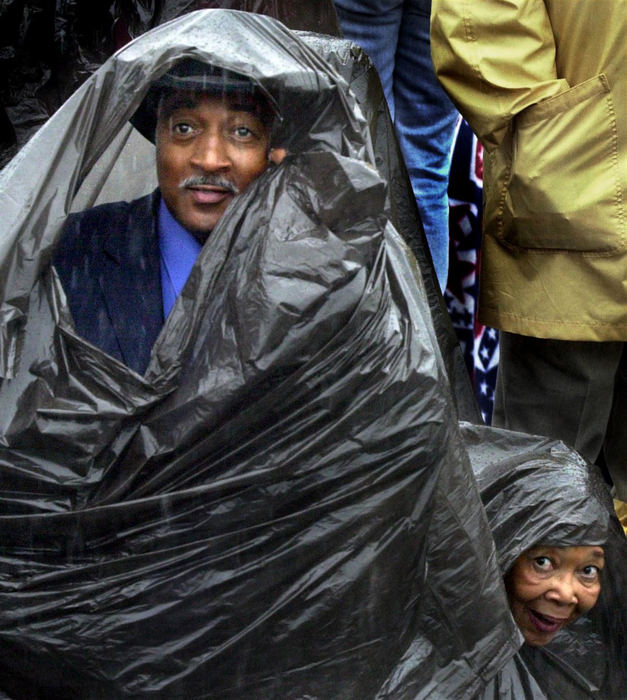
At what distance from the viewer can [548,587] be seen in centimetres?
289

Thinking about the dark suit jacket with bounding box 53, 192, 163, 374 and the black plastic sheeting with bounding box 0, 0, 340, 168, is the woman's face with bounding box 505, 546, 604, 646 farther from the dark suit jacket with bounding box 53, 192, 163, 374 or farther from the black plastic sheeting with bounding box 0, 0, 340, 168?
the black plastic sheeting with bounding box 0, 0, 340, 168

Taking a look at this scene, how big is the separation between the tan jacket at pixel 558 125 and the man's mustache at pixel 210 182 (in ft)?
3.36

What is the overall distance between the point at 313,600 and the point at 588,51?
5.85 ft

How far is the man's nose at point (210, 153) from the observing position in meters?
2.46

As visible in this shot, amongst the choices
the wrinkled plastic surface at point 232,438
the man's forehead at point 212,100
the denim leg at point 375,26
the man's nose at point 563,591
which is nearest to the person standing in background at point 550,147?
the denim leg at point 375,26

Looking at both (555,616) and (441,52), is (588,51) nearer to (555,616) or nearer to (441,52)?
(441,52)

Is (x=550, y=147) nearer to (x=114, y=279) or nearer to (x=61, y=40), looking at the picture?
(x=114, y=279)

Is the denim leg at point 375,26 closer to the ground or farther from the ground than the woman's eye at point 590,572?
farther from the ground

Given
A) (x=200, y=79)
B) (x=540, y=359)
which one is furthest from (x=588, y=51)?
(x=200, y=79)

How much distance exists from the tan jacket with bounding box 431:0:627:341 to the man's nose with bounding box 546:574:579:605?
0.72 m

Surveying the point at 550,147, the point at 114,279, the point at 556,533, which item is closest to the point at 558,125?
the point at 550,147

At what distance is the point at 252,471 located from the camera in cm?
206

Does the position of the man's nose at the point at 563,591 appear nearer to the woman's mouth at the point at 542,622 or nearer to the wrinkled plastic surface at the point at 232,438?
the woman's mouth at the point at 542,622

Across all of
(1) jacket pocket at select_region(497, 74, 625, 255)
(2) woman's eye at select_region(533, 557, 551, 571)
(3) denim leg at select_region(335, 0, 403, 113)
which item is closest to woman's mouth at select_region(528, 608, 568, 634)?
(2) woman's eye at select_region(533, 557, 551, 571)
